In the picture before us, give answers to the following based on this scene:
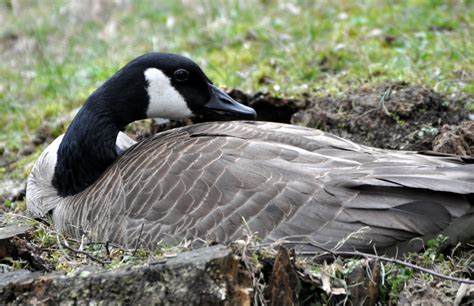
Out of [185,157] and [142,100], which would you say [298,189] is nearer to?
[185,157]

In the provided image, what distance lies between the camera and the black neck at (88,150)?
602cm

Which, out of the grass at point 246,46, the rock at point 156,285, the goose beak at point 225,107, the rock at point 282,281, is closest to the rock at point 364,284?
the rock at point 282,281

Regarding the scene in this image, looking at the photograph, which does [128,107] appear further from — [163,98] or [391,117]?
[391,117]

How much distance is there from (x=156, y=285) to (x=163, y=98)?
8.07 ft

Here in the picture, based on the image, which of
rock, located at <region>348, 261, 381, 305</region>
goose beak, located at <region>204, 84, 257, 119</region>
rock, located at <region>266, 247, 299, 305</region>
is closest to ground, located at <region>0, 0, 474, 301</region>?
rock, located at <region>348, 261, 381, 305</region>

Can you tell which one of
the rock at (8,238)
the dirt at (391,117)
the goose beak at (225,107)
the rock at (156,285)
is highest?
the goose beak at (225,107)

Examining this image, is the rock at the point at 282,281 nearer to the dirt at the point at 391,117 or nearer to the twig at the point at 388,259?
the twig at the point at 388,259

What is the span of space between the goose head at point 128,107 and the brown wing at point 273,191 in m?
0.44

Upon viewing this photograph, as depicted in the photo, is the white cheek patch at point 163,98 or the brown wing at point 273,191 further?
the white cheek patch at point 163,98

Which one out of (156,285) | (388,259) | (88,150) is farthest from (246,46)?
(156,285)

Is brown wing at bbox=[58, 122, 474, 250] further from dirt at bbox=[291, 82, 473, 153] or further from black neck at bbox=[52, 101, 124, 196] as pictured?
dirt at bbox=[291, 82, 473, 153]

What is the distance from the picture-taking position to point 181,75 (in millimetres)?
5949

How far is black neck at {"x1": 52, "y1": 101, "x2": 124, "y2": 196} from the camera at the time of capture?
6.02m

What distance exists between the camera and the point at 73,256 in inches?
184
